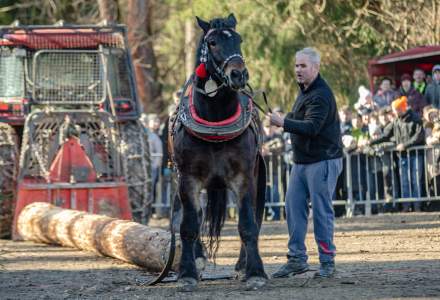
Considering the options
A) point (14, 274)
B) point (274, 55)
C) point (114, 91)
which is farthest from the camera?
point (274, 55)

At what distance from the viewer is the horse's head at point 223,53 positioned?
9336 millimetres

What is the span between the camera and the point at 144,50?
106 ft

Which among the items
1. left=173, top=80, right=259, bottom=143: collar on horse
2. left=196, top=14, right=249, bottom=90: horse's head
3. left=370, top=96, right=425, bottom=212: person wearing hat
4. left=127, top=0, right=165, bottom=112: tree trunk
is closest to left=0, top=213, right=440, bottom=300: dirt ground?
left=173, top=80, right=259, bottom=143: collar on horse

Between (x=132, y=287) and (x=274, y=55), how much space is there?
1716 centimetres

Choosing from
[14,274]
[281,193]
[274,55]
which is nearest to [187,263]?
[14,274]

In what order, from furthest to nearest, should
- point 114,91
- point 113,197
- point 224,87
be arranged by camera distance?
point 114,91 < point 113,197 < point 224,87

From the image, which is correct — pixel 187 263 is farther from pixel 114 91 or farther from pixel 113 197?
pixel 114 91

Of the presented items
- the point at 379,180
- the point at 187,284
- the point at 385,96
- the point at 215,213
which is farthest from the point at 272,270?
the point at 385,96

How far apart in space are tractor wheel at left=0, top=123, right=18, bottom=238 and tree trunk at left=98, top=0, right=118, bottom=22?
42.6 ft

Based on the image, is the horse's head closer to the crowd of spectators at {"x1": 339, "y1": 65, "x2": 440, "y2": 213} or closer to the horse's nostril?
the horse's nostril

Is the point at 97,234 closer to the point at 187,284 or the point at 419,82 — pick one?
the point at 187,284

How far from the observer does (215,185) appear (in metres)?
10.3

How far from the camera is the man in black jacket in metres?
10.7

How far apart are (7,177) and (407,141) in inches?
278
